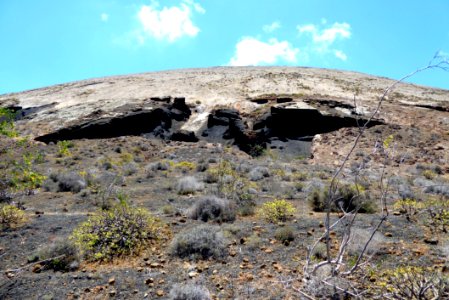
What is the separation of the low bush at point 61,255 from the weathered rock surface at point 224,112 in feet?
61.1

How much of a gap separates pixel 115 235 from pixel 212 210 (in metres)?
2.71

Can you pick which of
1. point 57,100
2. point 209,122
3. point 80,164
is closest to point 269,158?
point 209,122

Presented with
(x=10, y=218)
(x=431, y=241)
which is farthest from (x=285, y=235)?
(x=10, y=218)

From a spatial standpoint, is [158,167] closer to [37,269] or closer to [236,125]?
[236,125]

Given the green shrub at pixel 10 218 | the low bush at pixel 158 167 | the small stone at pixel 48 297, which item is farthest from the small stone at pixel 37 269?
the low bush at pixel 158 167

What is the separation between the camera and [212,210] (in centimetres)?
900

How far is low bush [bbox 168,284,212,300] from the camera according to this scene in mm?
5051

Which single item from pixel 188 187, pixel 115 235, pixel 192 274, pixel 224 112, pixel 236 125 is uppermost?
pixel 224 112

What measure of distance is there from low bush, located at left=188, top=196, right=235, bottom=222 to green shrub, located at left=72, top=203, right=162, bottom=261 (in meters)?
1.31

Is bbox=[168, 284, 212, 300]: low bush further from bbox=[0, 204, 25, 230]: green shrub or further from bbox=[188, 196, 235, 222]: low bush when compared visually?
bbox=[0, 204, 25, 230]: green shrub

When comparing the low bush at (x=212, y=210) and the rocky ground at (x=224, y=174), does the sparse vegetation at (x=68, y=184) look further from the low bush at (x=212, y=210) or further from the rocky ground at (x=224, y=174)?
the low bush at (x=212, y=210)

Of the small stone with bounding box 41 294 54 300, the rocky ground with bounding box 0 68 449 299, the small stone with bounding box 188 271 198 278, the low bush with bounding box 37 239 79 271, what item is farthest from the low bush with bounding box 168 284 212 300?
the low bush with bounding box 37 239 79 271

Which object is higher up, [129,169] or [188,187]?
[129,169]

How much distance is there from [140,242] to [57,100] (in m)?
35.1
